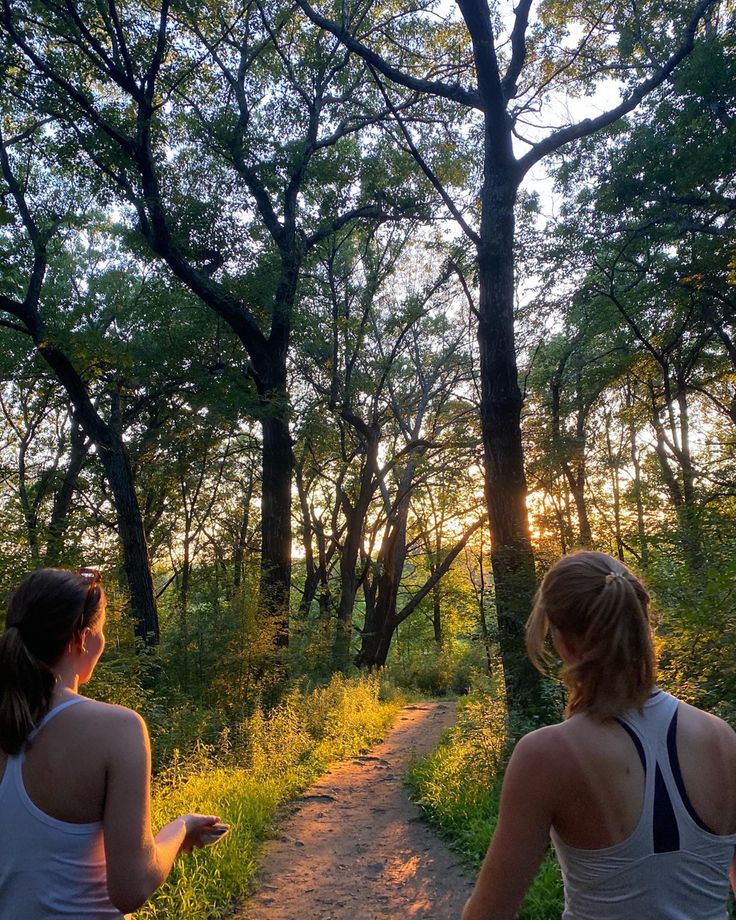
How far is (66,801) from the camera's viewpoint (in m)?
1.70

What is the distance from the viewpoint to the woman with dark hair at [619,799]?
4.67ft

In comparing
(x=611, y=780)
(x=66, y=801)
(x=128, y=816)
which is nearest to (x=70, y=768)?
(x=66, y=801)

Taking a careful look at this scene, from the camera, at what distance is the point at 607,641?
1526 millimetres

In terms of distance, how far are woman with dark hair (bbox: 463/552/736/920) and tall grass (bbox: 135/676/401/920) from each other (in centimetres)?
347

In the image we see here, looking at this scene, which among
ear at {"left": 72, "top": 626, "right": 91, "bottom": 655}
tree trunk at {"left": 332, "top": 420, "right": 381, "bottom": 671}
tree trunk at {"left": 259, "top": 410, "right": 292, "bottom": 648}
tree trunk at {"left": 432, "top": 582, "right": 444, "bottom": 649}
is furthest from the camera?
tree trunk at {"left": 432, "top": 582, "right": 444, "bottom": 649}

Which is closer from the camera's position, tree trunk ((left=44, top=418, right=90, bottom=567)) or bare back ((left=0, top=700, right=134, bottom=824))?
bare back ((left=0, top=700, right=134, bottom=824))

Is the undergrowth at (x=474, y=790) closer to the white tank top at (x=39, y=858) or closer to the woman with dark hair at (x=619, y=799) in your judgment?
the woman with dark hair at (x=619, y=799)

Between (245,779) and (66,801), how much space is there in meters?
6.09

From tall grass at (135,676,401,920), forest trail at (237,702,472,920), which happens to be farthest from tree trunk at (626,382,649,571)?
tall grass at (135,676,401,920)

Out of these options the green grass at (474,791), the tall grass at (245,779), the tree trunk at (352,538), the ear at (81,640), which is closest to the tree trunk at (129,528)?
the tall grass at (245,779)

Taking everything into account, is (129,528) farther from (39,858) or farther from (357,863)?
(39,858)

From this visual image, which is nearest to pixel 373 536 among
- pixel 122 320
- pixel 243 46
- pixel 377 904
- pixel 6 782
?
pixel 122 320

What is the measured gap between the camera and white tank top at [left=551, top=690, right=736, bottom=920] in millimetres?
1421

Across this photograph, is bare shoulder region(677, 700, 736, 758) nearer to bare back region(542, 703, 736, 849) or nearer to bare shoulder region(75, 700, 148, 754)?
bare back region(542, 703, 736, 849)
